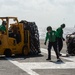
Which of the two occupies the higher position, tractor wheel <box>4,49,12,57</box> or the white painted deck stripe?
tractor wheel <box>4,49,12,57</box>

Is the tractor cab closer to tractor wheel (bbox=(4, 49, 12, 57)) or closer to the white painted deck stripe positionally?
tractor wheel (bbox=(4, 49, 12, 57))

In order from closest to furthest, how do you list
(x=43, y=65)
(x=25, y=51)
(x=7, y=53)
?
(x=43, y=65)
(x=7, y=53)
(x=25, y=51)

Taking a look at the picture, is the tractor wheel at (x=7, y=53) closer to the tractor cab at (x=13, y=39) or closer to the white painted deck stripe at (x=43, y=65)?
the tractor cab at (x=13, y=39)

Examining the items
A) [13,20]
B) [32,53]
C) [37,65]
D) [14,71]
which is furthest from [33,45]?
[14,71]

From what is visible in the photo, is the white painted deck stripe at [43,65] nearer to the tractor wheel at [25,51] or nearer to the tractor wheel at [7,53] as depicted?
the tractor wheel at [7,53]

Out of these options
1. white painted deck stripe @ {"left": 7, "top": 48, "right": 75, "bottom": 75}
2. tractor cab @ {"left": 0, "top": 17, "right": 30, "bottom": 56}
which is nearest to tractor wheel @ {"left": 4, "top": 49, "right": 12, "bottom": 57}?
tractor cab @ {"left": 0, "top": 17, "right": 30, "bottom": 56}

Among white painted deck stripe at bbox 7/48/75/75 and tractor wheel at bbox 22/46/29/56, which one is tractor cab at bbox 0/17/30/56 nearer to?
tractor wheel at bbox 22/46/29/56

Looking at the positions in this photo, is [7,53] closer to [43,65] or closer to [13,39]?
[13,39]

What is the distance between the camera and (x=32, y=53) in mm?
20953

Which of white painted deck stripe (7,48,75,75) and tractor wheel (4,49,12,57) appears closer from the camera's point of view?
white painted deck stripe (7,48,75,75)

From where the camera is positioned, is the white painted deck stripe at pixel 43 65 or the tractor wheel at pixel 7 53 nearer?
the white painted deck stripe at pixel 43 65

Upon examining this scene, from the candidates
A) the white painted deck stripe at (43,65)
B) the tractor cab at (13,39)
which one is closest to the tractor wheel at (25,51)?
the tractor cab at (13,39)

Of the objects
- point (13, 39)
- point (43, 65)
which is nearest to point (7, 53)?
point (13, 39)

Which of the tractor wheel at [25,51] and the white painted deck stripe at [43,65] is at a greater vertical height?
the tractor wheel at [25,51]
